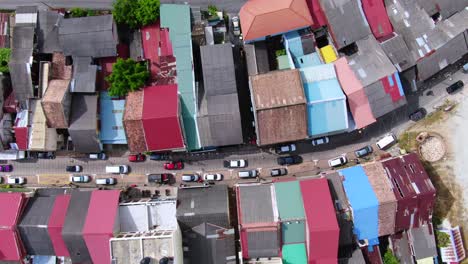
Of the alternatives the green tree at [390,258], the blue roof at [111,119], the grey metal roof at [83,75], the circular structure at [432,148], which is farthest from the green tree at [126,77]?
the green tree at [390,258]

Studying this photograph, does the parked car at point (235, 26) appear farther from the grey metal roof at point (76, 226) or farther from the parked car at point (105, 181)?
the grey metal roof at point (76, 226)

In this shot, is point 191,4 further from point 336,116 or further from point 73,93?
point 336,116

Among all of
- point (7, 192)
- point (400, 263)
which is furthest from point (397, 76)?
point (7, 192)

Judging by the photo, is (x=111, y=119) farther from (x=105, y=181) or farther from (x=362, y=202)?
(x=362, y=202)

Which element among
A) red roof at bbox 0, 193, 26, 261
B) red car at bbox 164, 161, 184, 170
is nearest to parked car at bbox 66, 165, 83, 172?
red roof at bbox 0, 193, 26, 261

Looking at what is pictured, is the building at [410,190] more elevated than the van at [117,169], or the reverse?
the van at [117,169]
